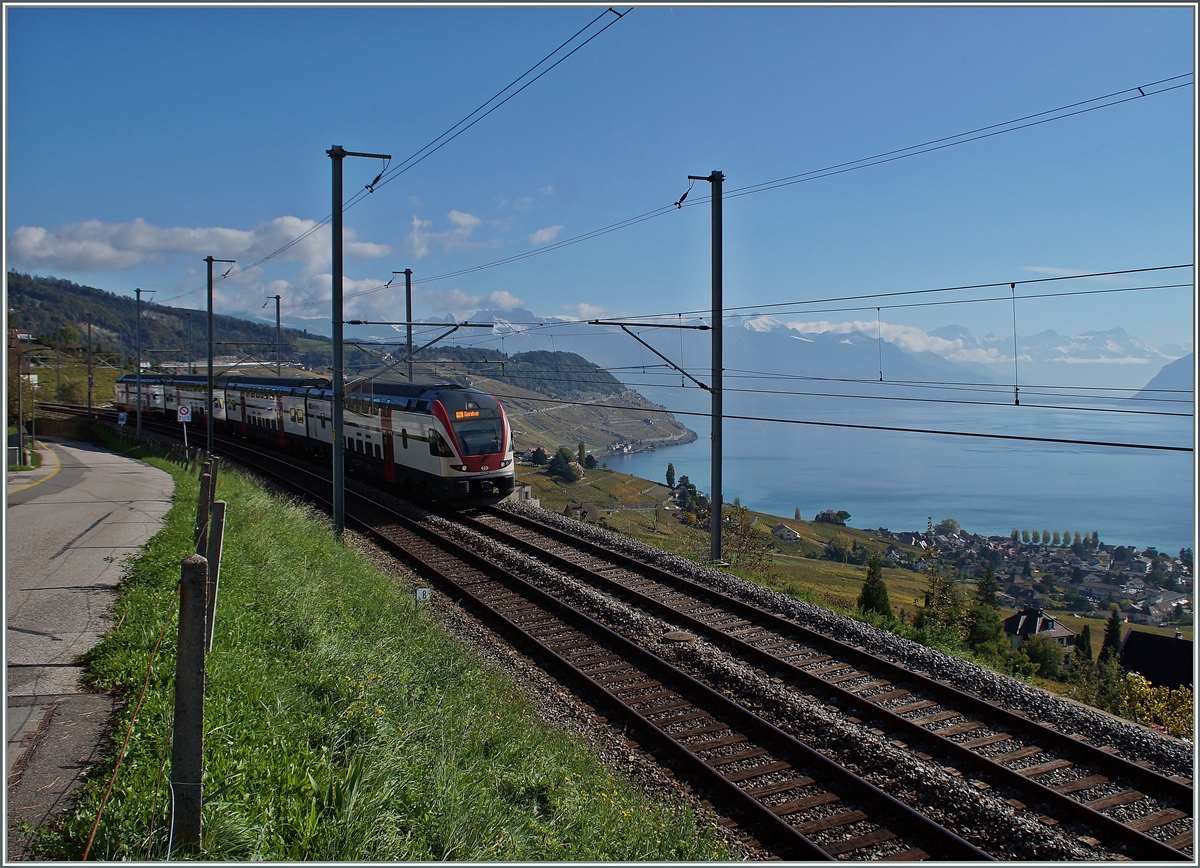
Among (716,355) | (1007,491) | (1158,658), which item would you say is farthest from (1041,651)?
(1007,491)

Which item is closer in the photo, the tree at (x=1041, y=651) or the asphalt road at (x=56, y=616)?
the asphalt road at (x=56, y=616)

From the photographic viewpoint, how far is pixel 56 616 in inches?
316

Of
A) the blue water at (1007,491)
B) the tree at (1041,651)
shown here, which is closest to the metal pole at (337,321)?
the tree at (1041,651)

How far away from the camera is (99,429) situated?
4600cm

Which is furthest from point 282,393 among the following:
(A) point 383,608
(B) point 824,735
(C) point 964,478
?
(C) point 964,478

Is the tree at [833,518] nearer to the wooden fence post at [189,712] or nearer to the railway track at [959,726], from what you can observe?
the railway track at [959,726]

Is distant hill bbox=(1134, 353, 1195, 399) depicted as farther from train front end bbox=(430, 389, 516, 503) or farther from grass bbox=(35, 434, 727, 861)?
train front end bbox=(430, 389, 516, 503)

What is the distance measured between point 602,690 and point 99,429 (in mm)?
48323

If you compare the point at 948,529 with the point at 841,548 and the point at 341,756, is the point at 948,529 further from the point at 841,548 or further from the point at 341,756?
the point at 341,756

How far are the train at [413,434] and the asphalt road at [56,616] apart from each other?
652 cm

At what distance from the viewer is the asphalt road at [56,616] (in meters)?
4.60

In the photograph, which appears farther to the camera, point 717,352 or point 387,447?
point 387,447

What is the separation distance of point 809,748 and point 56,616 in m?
8.13

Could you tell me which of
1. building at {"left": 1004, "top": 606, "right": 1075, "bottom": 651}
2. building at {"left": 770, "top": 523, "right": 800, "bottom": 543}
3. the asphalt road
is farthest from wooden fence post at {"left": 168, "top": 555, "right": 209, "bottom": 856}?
building at {"left": 770, "top": 523, "right": 800, "bottom": 543}
